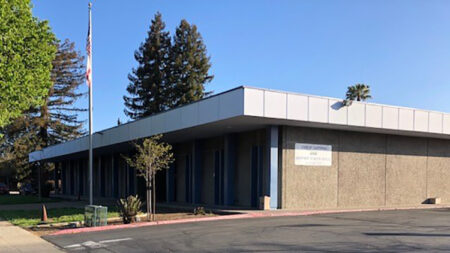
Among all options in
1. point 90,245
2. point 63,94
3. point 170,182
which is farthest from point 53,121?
point 90,245

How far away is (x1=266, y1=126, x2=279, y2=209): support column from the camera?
19797 millimetres

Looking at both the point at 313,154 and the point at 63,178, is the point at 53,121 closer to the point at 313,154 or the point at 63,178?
the point at 63,178

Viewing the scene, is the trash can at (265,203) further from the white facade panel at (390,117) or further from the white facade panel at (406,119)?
the white facade panel at (406,119)

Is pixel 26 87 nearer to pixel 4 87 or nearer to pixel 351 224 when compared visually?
pixel 4 87

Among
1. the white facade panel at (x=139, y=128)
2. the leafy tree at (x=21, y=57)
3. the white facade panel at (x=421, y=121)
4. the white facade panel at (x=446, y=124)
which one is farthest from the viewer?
the white facade panel at (x=139, y=128)

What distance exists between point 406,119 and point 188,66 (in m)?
35.7

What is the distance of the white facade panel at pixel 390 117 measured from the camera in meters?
21.4

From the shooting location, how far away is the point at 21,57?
1803cm

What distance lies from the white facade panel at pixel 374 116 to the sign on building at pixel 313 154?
238 centimetres

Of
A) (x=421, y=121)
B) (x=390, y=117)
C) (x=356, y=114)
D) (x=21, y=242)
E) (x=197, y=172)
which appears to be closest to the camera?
(x=21, y=242)

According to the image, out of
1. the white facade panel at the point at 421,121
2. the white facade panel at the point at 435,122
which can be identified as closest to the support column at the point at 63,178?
the white facade panel at the point at 421,121

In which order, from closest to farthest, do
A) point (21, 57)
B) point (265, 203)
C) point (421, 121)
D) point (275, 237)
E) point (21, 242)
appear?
point (275, 237) → point (21, 242) → point (21, 57) → point (265, 203) → point (421, 121)

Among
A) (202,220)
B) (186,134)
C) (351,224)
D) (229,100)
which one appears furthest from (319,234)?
(186,134)

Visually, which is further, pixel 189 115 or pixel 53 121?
pixel 53 121
